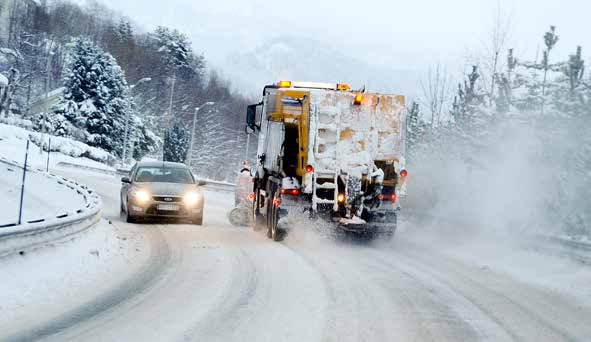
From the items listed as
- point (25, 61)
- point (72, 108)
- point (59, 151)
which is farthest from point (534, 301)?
point (25, 61)

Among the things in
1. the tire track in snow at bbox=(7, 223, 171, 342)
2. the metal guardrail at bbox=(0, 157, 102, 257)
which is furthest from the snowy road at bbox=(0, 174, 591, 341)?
the metal guardrail at bbox=(0, 157, 102, 257)

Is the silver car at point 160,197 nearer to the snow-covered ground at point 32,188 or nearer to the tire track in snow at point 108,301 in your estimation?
the snow-covered ground at point 32,188

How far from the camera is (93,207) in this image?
39.6 feet

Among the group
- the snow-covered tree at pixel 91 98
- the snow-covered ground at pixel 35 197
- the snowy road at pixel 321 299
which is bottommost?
the snow-covered ground at pixel 35 197

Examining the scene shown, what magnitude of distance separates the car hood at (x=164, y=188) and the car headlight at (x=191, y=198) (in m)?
0.12

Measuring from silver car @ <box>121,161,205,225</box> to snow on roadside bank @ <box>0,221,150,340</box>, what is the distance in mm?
3701

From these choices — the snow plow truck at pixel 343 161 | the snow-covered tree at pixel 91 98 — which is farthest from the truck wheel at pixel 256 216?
the snow-covered tree at pixel 91 98

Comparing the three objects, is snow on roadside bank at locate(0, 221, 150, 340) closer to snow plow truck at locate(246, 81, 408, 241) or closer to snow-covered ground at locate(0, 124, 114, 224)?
snow-covered ground at locate(0, 124, 114, 224)

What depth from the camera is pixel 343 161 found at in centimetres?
1238

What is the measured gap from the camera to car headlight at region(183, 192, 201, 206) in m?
15.2

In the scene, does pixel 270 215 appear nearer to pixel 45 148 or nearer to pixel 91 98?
Result: pixel 45 148

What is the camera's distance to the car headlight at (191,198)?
1522 cm

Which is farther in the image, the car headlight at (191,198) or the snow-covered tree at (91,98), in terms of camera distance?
the snow-covered tree at (91,98)

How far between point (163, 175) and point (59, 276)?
853 centimetres
